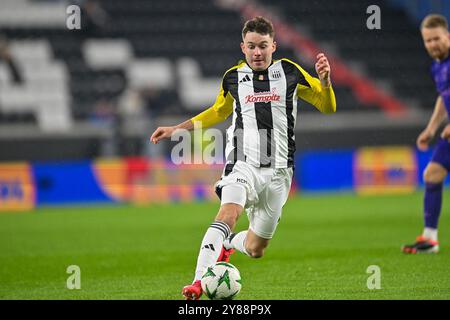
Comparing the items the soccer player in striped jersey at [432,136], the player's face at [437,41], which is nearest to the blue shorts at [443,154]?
the soccer player in striped jersey at [432,136]

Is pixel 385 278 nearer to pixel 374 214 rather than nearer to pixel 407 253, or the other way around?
pixel 407 253

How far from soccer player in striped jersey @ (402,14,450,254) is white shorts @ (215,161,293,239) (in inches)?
92.5

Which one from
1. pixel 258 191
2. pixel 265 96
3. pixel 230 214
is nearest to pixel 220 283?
pixel 230 214

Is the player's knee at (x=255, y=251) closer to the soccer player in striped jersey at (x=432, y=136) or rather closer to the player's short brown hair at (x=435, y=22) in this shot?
the soccer player in striped jersey at (x=432, y=136)

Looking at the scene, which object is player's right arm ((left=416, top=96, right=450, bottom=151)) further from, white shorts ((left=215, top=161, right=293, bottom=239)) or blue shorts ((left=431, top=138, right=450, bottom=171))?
white shorts ((left=215, top=161, right=293, bottom=239))

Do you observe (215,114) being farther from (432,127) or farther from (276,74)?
(432,127)

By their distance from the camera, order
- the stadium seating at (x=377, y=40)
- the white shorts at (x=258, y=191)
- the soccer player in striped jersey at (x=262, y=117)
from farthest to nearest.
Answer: the stadium seating at (x=377, y=40), the soccer player in striped jersey at (x=262, y=117), the white shorts at (x=258, y=191)

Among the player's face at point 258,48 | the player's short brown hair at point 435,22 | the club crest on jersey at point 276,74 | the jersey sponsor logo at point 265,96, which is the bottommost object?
the jersey sponsor logo at point 265,96

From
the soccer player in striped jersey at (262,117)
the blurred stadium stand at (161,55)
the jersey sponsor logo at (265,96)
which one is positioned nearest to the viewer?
the soccer player in striped jersey at (262,117)

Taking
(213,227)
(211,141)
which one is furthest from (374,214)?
(213,227)

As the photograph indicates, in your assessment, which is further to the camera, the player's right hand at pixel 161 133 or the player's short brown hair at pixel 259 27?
the player's right hand at pixel 161 133

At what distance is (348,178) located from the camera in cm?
1808

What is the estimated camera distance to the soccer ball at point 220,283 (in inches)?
233
